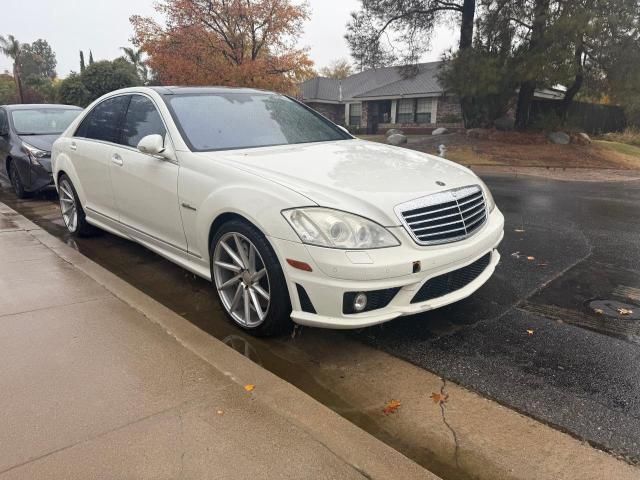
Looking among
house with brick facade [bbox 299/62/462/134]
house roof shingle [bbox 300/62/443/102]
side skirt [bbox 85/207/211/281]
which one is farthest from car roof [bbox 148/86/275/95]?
house roof shingle [bbox 300/62/443/102]

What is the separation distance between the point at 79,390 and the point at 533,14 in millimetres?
15126

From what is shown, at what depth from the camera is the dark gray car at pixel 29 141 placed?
7.82 m

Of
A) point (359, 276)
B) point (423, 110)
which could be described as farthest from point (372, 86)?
point (359, 276)

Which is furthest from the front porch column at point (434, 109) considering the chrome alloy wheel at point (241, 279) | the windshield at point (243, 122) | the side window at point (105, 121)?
the chrome alloy wheel at point (241, 279)

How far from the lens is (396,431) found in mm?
2529

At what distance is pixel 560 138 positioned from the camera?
1742 cm

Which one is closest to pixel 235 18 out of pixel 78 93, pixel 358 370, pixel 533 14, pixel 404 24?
pixel 404 24

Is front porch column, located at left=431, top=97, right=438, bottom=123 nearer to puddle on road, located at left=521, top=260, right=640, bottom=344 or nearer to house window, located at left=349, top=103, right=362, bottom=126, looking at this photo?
house window, located at left=349, top=103, right=362, bottom=126

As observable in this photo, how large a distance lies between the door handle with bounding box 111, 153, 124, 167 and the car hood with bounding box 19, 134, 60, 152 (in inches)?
157

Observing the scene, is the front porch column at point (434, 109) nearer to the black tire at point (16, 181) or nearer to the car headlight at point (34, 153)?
the black tire at point (16, 181)

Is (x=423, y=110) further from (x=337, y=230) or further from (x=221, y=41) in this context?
(x=337, y=230)

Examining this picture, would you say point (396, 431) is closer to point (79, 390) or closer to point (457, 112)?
point (79, 390)

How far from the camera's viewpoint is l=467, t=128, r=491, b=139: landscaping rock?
708 inches

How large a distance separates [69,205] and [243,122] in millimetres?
2933
